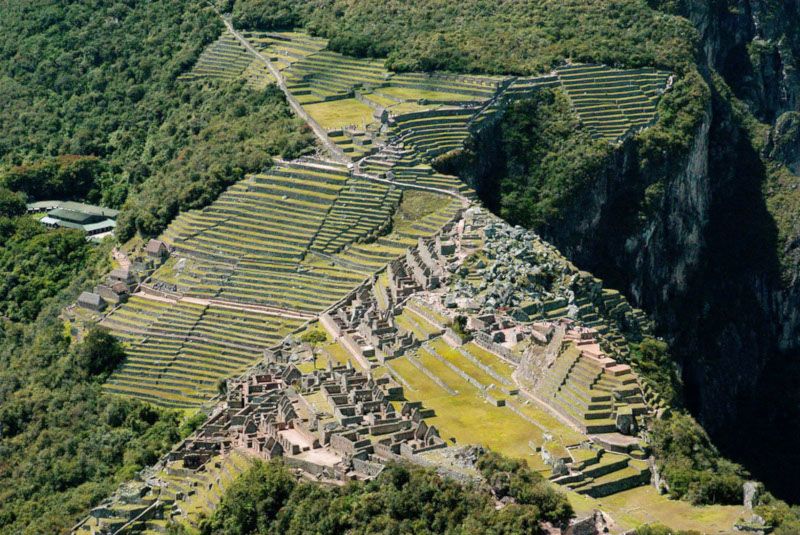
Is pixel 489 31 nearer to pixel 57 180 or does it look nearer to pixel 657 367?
pixel 57 180

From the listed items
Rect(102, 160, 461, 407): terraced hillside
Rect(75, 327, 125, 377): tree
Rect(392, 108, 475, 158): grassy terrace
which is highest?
Rect(392, 108, 475, 158): grassy terrace

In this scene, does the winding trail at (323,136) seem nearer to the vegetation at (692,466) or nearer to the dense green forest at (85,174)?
the dense green forest at (85,174)

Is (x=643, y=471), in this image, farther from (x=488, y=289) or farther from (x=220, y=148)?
(x=220, y=148)

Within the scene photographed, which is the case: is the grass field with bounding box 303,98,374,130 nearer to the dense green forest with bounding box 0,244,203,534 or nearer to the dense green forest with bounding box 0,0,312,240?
the dense green forest with bounding box 0,0,312,240

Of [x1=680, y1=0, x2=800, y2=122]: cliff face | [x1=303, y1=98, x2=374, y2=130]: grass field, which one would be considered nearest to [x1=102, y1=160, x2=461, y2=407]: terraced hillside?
[x1=303, y1=98, x2=374, y2=130]: grass field

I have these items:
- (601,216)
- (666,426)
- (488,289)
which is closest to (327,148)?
(601,216)

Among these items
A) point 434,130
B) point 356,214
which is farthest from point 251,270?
point 434,130
